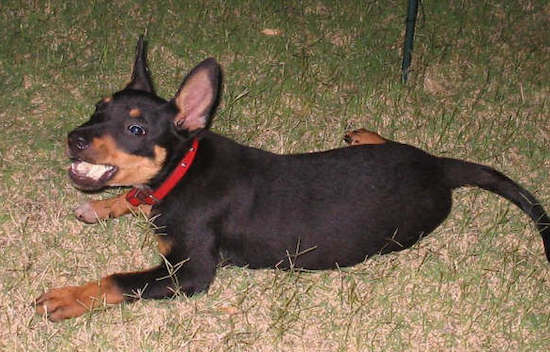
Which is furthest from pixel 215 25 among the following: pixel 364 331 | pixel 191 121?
pixel 364 331

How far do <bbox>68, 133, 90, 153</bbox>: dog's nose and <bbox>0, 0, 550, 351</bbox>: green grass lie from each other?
811 millimetres

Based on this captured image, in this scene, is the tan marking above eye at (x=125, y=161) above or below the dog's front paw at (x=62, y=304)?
above

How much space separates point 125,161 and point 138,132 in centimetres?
18

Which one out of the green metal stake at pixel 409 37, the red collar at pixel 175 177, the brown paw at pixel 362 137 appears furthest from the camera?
the green metal stake at pixel 409 37

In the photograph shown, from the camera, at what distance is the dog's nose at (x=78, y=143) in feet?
12.7

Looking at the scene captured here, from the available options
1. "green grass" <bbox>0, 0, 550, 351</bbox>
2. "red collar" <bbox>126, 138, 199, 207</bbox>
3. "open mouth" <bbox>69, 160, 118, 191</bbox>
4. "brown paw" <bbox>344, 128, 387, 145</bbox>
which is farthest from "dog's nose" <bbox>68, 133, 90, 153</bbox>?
"brown paw" <bbox>344, 128, 387, 145</bbox>

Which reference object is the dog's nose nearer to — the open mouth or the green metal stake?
the open mouth

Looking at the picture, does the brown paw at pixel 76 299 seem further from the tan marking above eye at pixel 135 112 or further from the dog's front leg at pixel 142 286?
the tan marking above eye at pixel 135 112

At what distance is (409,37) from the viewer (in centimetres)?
603

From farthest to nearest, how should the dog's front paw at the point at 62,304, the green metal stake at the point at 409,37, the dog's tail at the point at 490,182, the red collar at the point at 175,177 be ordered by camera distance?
1. the green metal stake at the point at 409,37
2. the dog's tail at the point at 490,182
3. the red collar at the point at 175,177
4. the dog's front paw at the point at 62,304

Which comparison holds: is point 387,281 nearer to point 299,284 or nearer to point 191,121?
point 299,284

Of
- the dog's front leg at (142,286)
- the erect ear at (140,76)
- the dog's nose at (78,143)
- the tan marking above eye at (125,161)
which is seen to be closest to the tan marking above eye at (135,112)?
the tan marking above eye at (125,161)

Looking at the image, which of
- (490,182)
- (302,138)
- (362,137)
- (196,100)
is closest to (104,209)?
(196,100)

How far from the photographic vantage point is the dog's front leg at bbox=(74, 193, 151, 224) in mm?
4617
